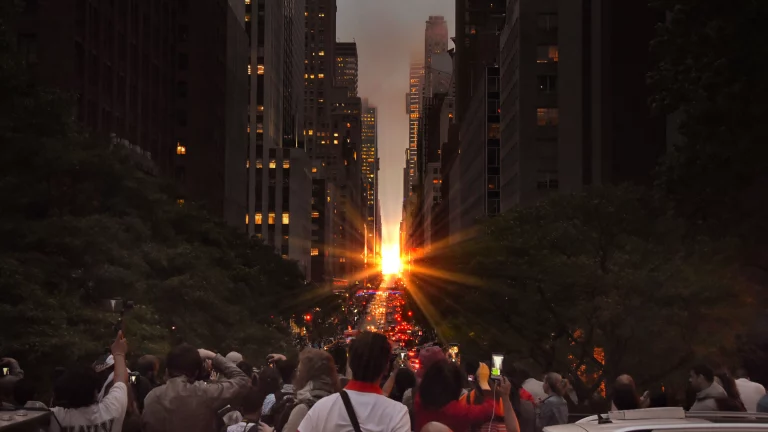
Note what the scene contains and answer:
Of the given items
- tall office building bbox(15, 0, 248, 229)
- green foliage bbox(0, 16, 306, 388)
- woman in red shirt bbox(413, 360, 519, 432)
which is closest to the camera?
woman in red shirt bbox(413, 360, 519, 432)

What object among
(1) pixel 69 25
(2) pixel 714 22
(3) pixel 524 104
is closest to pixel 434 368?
(2) pixel 714 22

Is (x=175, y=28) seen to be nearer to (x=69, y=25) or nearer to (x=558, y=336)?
(x=69, y=25)

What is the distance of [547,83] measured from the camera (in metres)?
96.8

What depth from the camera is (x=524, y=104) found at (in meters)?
96.4

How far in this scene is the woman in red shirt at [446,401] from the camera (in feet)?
27.7

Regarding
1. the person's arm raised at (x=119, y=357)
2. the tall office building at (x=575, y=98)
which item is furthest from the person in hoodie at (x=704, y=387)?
the tall office building at (x=575, y=98)

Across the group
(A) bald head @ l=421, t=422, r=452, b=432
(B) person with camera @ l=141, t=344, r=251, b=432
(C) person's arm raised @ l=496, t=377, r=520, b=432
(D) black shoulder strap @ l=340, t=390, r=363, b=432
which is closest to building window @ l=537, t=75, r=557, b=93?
(C) person's arm raised @ l=496, t=377, r=520, b=432

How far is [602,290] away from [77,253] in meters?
19.4

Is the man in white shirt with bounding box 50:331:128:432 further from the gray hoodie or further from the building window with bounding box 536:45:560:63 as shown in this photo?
the building window with bounding box 536:45:560:63

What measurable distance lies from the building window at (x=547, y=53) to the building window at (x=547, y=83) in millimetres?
1603

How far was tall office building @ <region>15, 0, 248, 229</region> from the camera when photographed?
64.2 metres

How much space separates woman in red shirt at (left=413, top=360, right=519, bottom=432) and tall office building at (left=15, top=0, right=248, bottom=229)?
44.6 meters

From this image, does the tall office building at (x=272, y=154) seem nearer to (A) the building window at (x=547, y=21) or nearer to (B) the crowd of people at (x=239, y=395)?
(A) the building window at (x=547, y=21)

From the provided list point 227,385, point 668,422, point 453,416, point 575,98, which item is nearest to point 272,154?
point 575,98
